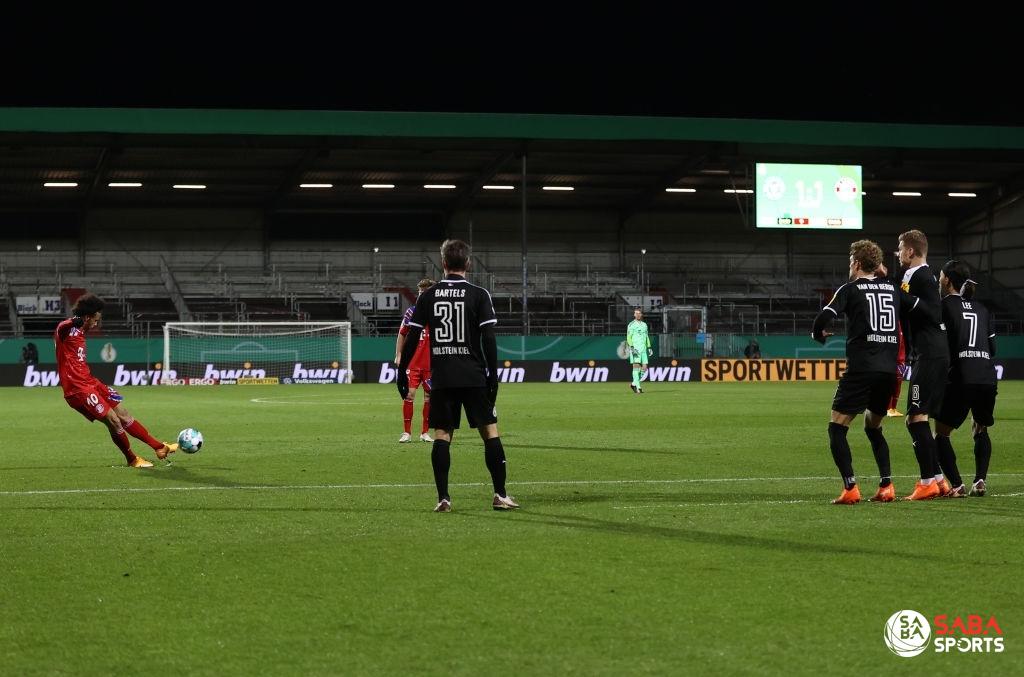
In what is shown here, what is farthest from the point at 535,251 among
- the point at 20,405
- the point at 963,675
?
the point at 963,675

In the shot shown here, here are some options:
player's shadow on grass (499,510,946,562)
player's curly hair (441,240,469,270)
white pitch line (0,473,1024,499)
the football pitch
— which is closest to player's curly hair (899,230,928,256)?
the football pitch

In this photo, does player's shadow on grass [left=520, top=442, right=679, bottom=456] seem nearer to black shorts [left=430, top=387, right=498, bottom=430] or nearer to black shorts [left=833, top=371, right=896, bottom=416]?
black shorts [left=833, top=371, right=896, bottom=416]

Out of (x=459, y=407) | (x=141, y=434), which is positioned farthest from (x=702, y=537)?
(x=141, y=434)

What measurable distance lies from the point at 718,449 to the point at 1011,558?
809cm

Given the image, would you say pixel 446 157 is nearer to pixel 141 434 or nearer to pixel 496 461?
pixel 141 434

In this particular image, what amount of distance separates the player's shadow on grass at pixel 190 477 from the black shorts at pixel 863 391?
5.13 m

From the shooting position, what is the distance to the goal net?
4369 centimetres

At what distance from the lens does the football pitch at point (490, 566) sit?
16.2 feet

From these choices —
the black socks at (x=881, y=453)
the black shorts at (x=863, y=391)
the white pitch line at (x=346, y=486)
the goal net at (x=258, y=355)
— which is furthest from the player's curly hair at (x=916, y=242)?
the goal net at (x=258, y=355)

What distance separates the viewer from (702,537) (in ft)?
25.7

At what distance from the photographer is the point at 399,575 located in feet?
21.7

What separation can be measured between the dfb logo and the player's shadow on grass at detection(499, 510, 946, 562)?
61.7 inches

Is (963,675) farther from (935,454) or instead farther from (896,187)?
(896,187)

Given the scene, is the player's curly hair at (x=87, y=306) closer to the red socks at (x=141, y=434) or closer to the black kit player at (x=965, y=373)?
the red socks at (x=141, y=434)
